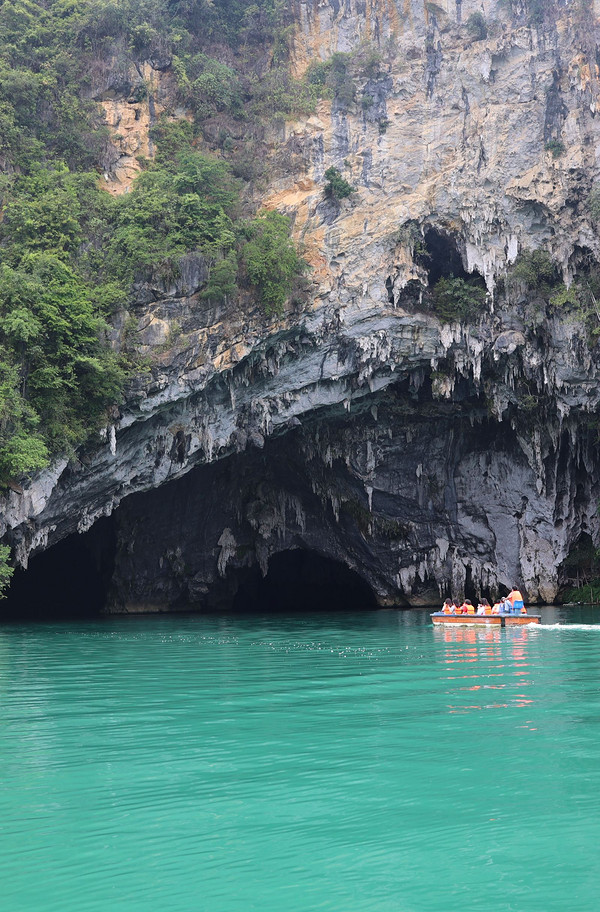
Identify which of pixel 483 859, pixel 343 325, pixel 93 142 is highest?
pixel 93 142

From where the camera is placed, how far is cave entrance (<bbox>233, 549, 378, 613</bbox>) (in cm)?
3625

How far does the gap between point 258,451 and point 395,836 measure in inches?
992

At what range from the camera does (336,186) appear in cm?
2620

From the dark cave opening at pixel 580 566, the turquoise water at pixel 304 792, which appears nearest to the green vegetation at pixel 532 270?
the dark cave opening at pixel 580 566

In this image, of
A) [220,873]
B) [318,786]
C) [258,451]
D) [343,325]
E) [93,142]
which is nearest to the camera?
[220,873]

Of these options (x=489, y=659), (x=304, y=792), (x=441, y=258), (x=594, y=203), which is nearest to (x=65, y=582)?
(x=441, y=258)

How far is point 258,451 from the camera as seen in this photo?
29781mm

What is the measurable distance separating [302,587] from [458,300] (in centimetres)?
1617

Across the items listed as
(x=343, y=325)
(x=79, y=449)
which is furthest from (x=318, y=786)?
(x=343, y=325)

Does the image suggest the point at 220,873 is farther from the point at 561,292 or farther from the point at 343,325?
the point at 561,292

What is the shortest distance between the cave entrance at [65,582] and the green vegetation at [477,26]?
21.5 meters

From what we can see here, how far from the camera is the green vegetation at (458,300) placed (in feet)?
85.4

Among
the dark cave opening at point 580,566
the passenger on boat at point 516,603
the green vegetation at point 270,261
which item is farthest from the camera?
the dark cave opening at point 580,566

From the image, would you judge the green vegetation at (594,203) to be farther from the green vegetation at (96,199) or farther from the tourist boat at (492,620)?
the tourist boat at (492,620)
